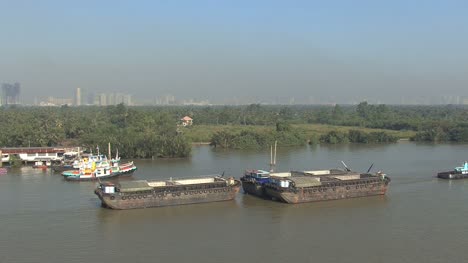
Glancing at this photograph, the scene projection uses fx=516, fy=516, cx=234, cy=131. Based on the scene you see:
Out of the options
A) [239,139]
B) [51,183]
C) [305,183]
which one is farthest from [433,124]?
[51,183]

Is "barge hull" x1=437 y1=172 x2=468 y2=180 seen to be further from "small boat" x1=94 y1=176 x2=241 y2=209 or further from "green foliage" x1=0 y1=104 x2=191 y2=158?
"green foliage" x1=0 y1=104 x2=191 y2=158

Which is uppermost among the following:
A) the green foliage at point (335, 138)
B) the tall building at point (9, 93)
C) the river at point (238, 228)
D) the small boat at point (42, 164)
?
the tall building at point (9, 93)

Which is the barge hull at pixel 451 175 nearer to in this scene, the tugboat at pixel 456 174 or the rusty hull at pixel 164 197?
the tugboat at pixel 456 174

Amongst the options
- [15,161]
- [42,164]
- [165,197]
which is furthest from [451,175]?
[15,161]

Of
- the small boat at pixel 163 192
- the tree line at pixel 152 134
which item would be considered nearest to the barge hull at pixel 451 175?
the small boat at pixel 163 192

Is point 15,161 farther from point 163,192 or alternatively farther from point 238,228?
point 238,228

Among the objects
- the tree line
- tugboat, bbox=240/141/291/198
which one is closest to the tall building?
the tree line
